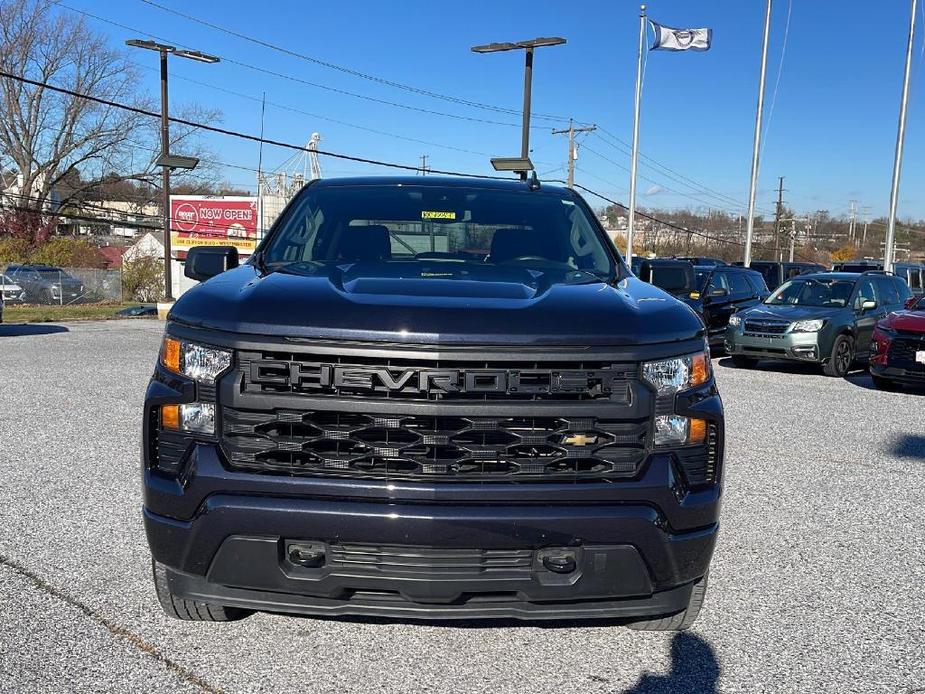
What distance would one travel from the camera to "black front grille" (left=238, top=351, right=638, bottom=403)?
2.75 metres

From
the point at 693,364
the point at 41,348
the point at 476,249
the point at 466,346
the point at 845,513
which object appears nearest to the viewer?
the point at 466,346

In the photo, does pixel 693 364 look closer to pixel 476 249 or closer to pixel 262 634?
pixel 476 249

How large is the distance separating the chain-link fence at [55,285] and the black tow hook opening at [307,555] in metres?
36.8

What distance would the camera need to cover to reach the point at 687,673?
10.4 feet

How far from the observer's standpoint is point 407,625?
3498 millimetres

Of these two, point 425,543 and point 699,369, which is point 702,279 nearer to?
point 699,369

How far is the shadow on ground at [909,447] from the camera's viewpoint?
23.7 feet

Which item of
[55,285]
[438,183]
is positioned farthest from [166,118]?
[438,183]

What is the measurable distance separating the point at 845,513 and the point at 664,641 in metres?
2.54

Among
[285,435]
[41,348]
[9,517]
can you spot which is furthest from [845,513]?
[41,348]

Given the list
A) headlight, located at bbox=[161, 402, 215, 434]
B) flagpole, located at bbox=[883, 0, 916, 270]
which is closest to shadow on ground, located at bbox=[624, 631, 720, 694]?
headlight, located at bbox=[161, 402, 215, 434]

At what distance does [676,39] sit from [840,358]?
2263cm

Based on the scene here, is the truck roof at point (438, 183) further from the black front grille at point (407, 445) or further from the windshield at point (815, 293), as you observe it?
the windshield at point (815, 293)

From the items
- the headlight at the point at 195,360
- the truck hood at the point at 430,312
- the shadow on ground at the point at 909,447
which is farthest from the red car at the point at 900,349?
the headlight at the point at 195,360
